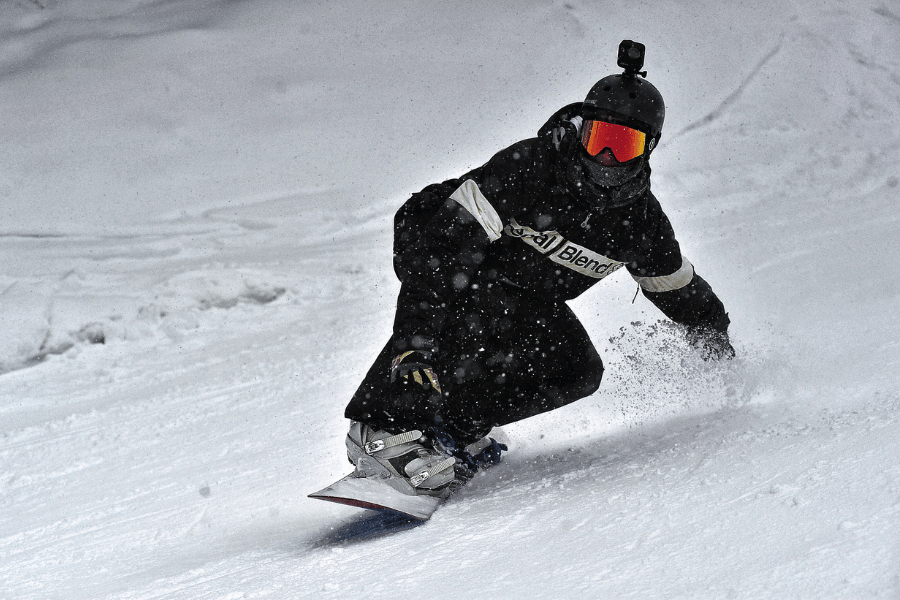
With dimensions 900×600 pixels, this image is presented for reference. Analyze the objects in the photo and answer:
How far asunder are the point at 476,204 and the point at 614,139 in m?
0.41

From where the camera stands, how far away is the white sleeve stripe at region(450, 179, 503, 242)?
2148 mm

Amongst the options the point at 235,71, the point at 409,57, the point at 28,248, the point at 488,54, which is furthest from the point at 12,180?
the point at 488,54

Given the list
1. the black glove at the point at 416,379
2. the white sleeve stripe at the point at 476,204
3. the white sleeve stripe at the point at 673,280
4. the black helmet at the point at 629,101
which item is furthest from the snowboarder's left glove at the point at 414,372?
the white sleeve stripe at the point at 673,280

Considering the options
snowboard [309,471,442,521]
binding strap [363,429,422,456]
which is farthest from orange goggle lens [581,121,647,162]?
snowboard [309,471,442,521]

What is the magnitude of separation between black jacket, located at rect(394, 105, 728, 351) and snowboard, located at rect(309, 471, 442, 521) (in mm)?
408

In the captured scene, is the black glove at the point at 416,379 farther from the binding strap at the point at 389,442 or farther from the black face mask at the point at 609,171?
the black face mask at the point at 609,171

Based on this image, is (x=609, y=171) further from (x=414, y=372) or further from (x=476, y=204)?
(x=414, y=372)

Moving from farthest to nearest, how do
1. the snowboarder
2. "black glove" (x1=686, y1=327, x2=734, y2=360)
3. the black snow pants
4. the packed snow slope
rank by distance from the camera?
"black glove" (x1=686, y1=327, x2=734, y2=360)
the black snow pants
the snowboarder
the packed snow slope

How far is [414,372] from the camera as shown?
1.96m

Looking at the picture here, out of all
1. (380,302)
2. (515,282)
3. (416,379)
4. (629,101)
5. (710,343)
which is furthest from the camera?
(380,302)

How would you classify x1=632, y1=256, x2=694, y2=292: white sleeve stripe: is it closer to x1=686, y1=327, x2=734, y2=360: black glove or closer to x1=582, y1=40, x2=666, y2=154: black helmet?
x1=686, y1=327, x2=734, y2=360: black glove

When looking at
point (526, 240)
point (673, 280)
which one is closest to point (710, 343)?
point (673, 280)

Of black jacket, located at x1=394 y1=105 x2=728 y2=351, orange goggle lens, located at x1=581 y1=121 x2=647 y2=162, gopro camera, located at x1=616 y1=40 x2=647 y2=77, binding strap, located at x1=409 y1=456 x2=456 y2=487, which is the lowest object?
binding strap, located at x1=409 y1=456 x2=456 y2=487

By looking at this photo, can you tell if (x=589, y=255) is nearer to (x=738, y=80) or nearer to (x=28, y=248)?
(x=28, y=248)
